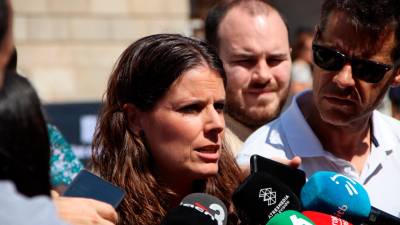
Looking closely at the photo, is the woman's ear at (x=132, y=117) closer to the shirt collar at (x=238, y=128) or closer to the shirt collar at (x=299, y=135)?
the shirt collar at (x=299, y=135)

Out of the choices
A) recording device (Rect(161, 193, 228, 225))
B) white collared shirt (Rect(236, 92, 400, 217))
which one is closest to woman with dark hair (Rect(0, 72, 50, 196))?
recording device (Rect(161, 193, 228, 225))

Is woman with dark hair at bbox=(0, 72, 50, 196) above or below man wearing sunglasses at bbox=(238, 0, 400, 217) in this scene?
above

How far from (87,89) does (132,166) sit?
25.4 feet

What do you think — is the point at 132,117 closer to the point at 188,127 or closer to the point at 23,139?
the point at 188,127

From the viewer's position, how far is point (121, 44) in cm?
1060

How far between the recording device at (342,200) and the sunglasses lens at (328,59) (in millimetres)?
523

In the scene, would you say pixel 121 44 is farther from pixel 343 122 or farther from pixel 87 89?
pixel 343 122

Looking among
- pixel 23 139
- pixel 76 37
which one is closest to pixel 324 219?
pixel 23 139

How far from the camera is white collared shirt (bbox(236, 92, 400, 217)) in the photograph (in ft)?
10.6

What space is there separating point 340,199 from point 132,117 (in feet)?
2.32

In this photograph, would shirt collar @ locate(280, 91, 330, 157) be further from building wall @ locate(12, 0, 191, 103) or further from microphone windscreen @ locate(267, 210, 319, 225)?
building wall @ locate(12, 0, 191, 103)

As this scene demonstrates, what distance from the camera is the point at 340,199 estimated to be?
267 cm

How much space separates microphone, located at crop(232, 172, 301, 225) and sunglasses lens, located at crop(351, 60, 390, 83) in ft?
2.19

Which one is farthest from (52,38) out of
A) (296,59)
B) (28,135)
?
(28,135)
